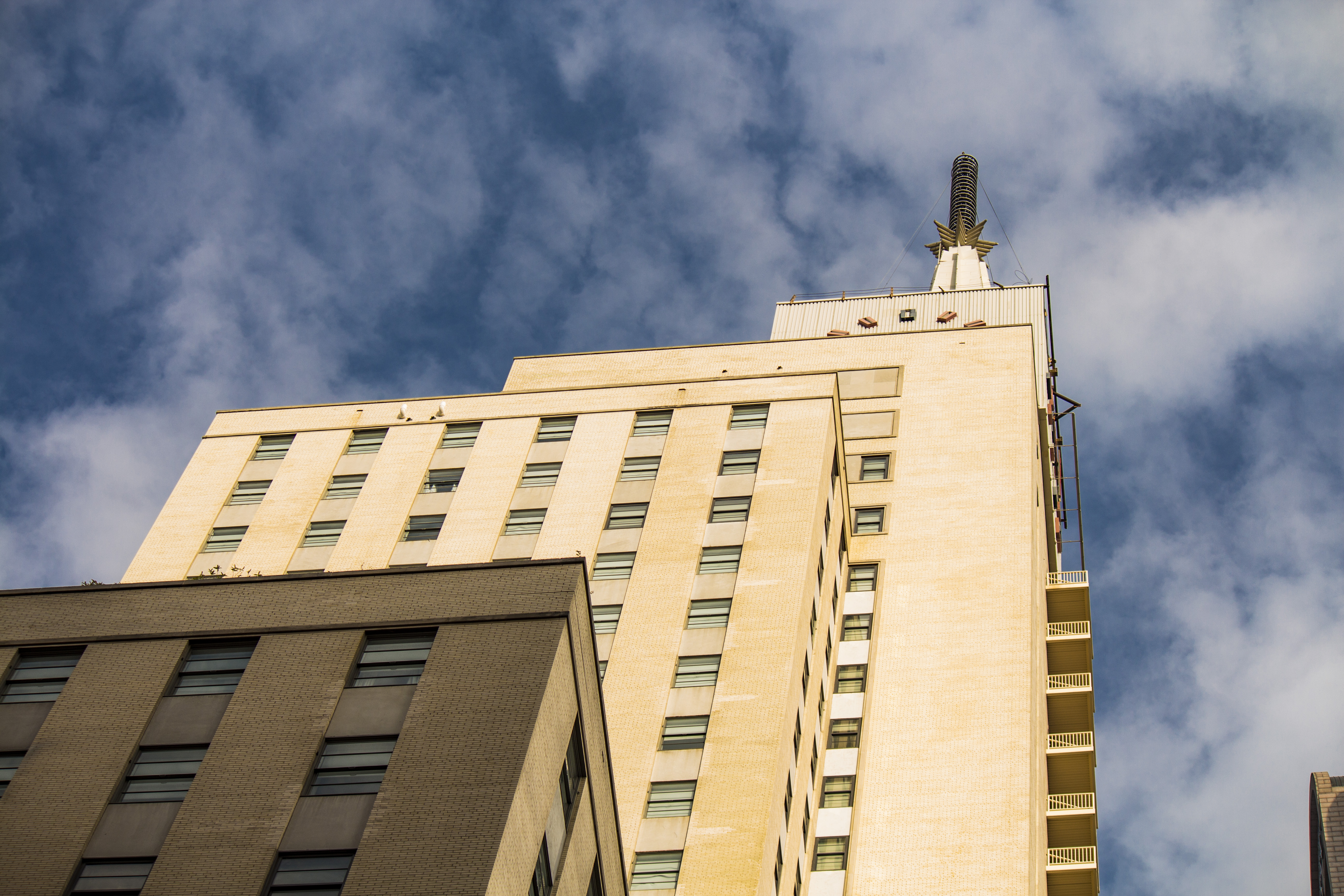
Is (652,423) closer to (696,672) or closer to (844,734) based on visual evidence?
(844,734)

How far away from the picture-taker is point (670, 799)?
156 feet

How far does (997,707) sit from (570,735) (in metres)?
32.7

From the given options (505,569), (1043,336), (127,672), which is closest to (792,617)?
(505,569)

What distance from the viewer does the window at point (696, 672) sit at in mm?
50750

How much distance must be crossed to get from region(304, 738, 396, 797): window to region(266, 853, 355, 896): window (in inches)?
51.0

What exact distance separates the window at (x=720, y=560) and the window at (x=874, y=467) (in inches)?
615

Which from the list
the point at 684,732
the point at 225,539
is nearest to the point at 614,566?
the point at 684,732

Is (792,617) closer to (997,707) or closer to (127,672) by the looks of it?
(997,707)

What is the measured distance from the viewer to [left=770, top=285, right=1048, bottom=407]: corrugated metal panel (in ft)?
302

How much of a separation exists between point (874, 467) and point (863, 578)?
726 centimetres

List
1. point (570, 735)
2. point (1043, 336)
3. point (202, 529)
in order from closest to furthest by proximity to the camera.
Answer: point (570, 735) < point (202, 529) < point (1043, 336)

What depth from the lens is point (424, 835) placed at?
25203 millimetres

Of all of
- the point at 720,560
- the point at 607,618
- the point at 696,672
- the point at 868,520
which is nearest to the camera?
the point at 696,672

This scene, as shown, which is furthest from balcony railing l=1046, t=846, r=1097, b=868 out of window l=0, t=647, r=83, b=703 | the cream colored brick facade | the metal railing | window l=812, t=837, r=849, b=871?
window l=0, t=647, r=83, b=703
